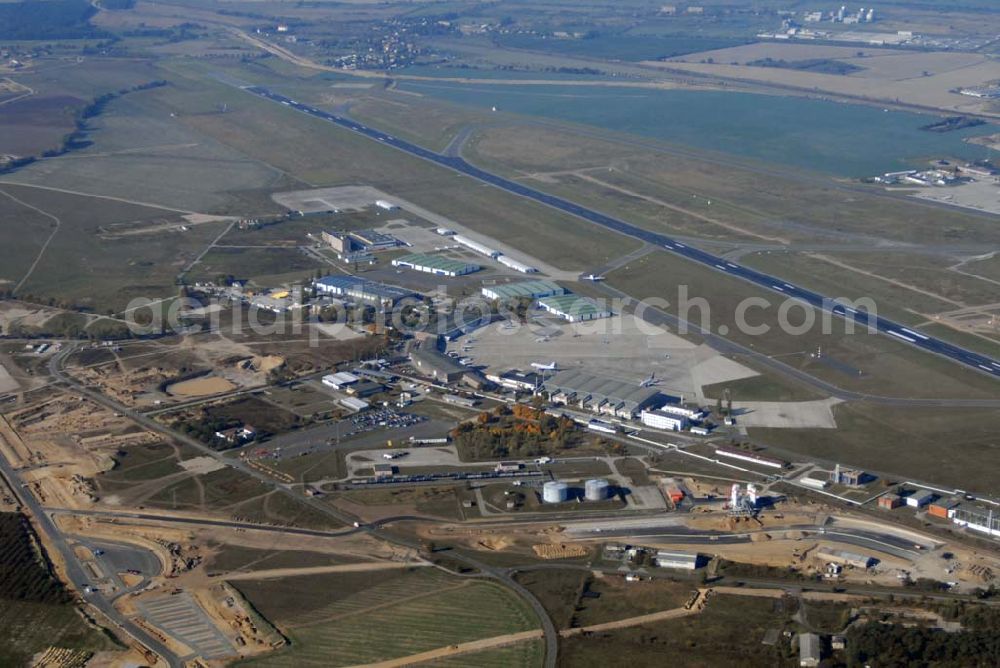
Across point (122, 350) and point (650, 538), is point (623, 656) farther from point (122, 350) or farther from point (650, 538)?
point (122, 350)

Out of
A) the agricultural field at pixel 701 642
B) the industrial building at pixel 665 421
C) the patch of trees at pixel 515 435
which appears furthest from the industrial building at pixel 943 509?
the patch of trees at pixel 515 435

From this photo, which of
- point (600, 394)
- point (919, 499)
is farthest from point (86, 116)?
point (919, 499)

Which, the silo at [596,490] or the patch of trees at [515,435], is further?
the patch of trees at [515,435]

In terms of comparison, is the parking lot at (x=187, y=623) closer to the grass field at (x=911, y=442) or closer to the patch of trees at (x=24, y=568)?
the patch of trees at (x=24, y=568)

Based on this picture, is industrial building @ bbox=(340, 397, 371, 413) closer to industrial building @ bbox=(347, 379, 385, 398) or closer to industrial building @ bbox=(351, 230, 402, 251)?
industrial building @ bbox=(347, 379, 385, 398)

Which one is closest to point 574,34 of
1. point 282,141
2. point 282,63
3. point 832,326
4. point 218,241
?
point 282,63

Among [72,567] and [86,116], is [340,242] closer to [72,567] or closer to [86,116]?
[72,567]

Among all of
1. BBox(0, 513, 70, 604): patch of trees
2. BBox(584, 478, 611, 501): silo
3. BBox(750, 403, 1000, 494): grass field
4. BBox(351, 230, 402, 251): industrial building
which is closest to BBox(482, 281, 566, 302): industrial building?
BBox(351, 230, 402, 251): industrial building
